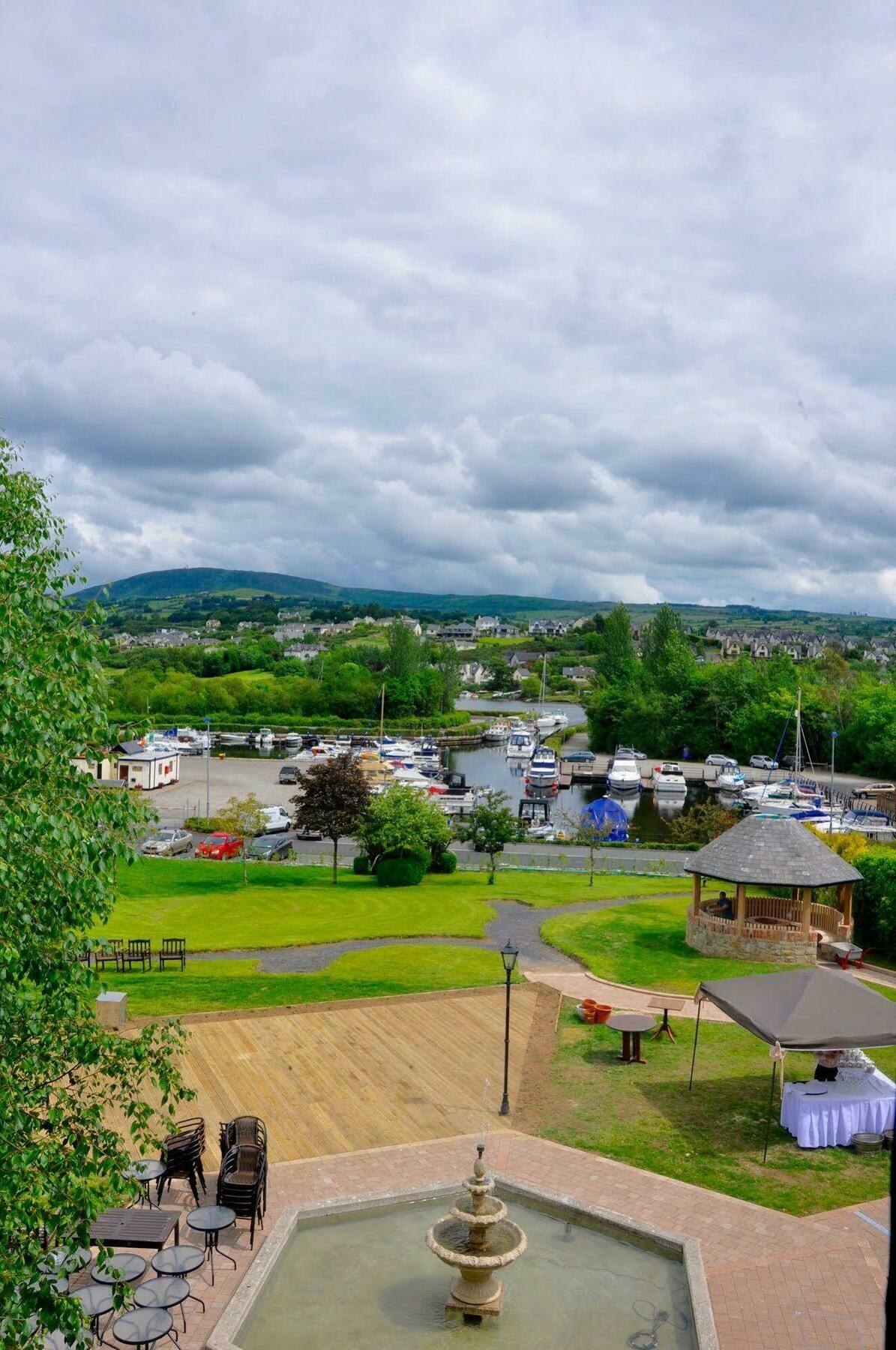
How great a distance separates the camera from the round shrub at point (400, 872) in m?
37.1

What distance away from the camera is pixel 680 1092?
54.0 ft

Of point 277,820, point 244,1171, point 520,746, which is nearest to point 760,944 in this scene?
point 244,1171

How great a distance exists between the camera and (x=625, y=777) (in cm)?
7531

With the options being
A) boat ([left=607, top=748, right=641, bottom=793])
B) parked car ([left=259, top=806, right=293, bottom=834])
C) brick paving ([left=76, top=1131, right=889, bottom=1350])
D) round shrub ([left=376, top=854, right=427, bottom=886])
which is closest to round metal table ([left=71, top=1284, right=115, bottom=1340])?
brick paving ([left=76, top=1131, right=889, bottom=1350])

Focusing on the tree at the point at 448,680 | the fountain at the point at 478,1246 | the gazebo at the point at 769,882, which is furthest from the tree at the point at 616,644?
the fountain at the point at 478,1246

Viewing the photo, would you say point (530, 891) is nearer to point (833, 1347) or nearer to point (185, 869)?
point (185, 869)

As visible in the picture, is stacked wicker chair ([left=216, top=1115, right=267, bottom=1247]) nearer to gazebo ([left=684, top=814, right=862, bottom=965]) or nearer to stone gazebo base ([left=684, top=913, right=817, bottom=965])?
gazebo ([left=684, top=814, right=862, bottom=965])

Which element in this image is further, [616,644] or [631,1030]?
[616,644]

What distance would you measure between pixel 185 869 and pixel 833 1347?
33495mm

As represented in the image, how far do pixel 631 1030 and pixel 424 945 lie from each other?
9667mm

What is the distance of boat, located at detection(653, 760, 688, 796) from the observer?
2911 inches

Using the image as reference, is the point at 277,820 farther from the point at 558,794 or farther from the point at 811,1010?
the point at 811,1010

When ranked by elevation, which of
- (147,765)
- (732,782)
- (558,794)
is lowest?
(558,794)

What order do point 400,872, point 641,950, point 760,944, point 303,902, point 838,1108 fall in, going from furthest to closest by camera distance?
point 400,872
point 303,902
point 641,950
point 760,944
point 838,1108
